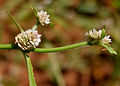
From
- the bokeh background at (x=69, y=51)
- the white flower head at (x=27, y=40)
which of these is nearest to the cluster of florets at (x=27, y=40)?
the white flower head at (x=27, y=40)

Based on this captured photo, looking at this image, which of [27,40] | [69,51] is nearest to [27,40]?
[27,40]

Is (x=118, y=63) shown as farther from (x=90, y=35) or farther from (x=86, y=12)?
(x=90, y=35)

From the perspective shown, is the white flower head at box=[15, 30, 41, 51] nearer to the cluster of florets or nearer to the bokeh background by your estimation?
the cluster of florets

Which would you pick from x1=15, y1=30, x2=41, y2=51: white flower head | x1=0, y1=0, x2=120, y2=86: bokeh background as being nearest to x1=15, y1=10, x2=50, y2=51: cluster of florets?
x1=15, y1=30, x2=41, y2=51: white flower head

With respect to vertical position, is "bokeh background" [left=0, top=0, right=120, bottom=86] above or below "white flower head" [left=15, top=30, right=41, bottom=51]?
above

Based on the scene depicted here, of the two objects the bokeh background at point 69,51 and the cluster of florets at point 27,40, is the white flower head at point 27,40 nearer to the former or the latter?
the cluster of florets at point 27,40

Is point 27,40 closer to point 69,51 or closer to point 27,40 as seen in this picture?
point 27,40

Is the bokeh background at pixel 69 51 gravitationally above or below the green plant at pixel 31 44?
above
